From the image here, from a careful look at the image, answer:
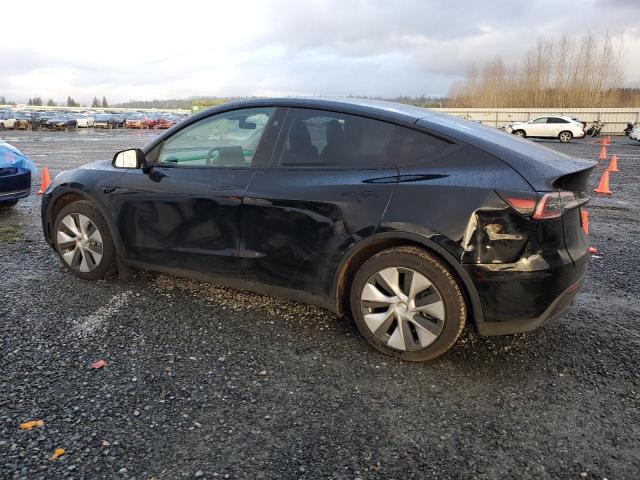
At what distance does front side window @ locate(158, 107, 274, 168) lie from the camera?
3676mm

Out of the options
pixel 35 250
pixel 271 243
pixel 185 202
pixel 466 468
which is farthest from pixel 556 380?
pixel 35 250

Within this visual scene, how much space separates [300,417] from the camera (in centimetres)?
263

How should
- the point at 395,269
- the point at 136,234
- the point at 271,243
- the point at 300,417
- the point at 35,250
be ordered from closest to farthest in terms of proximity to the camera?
the point at 300,417
the point at 395,269
the point at 271,243
the point at 136,234
the point at 35,250

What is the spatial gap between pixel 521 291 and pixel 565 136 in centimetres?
3235

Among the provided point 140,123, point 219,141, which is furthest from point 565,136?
point 140,123

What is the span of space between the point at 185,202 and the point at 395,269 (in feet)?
5.59

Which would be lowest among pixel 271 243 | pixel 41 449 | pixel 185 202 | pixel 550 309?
pixel 41 449

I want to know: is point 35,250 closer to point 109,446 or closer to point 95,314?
point 95,314

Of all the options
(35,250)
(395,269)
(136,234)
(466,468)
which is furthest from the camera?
(35,250)

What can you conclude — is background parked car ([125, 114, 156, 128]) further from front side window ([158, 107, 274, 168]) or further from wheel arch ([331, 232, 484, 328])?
wheel arch ([331, 232, 484, 328])

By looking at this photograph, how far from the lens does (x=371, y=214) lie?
10.1 feet

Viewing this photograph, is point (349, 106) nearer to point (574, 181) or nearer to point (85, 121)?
point (574, 181)

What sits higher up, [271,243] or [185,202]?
[185,202]

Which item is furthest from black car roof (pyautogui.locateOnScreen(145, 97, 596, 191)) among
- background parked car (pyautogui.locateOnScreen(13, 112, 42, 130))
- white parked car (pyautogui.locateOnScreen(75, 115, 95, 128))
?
white parked car (pyautogui.locateOnScreen(75, 115, 95, 128))
